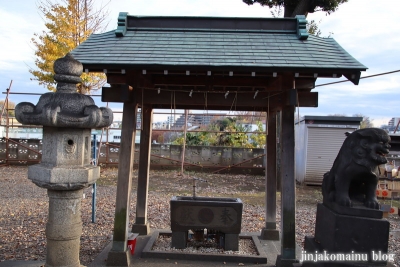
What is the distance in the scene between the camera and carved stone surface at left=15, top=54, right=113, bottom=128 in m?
3.78

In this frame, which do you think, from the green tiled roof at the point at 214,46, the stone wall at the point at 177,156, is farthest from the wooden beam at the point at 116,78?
the stone wall at the point at 177,156

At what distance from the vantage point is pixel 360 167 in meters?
3.98

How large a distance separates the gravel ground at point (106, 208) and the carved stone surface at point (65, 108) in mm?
2674

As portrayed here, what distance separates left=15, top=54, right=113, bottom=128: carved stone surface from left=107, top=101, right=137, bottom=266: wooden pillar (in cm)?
112

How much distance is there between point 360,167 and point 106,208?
281 inches

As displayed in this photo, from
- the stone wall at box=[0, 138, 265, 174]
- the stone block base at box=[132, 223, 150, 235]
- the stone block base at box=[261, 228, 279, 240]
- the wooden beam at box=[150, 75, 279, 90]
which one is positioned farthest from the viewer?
the stone wall at box=[0, 138, 265, 174]

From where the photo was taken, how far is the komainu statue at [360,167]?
3938mm

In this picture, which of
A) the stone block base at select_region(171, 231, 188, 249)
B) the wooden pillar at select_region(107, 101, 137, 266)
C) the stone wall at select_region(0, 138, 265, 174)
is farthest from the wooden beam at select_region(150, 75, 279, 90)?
the stone wall at select_region(0, 138, 265, 174)

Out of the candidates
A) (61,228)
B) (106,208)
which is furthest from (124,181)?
(106,208)

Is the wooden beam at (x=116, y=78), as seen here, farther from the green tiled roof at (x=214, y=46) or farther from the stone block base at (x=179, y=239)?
the stone block base at (x=179, y=239)

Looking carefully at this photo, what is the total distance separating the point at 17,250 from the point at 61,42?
1124 cm

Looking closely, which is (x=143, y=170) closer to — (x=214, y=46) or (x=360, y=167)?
(x=214, y=46)

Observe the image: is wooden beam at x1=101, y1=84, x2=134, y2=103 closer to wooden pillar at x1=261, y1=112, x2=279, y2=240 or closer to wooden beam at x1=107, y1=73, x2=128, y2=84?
wooden beam at x1=107, y1=73, x2=128, y2=84

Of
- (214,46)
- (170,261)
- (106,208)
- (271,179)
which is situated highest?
(214,46)
